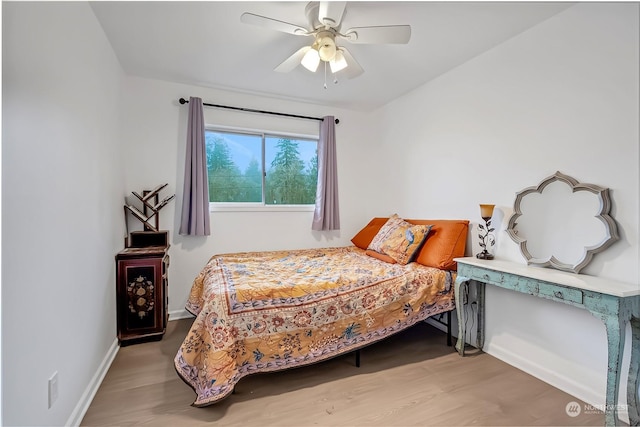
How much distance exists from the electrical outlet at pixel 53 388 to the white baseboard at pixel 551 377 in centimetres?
282

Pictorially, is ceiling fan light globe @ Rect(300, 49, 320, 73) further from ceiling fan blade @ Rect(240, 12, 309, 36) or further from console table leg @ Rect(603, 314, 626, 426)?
console table leg @ Rect(603, 314, 626, 426)

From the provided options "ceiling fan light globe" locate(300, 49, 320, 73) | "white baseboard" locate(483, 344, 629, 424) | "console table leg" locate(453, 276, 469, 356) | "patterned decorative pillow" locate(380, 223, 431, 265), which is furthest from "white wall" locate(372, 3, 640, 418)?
"ceiling fan light globe" locate(300, 49, 320, 73)

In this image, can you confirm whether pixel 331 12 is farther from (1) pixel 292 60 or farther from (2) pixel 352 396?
(2) pixel 352 396

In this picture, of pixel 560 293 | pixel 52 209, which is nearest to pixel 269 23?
pixel 52 209

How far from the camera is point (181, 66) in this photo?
2.68 meters

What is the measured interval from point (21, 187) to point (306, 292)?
5.01 ft

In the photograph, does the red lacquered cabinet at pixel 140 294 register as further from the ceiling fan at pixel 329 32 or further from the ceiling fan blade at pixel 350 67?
the ceiling fan blade at pixel 350 67

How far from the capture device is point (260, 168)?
3512 millimetres

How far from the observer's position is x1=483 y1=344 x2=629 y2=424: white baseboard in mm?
1712

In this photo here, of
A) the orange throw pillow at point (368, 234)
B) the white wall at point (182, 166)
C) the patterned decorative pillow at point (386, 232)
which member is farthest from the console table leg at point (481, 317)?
the white wall at point (182, 166)

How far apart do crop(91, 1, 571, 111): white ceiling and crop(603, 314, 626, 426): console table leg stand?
6.35 feet

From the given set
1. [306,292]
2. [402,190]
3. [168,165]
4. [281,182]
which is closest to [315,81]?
[281,182]

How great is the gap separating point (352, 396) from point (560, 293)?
139 centimetres

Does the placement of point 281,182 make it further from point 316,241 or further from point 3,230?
point 3,230
